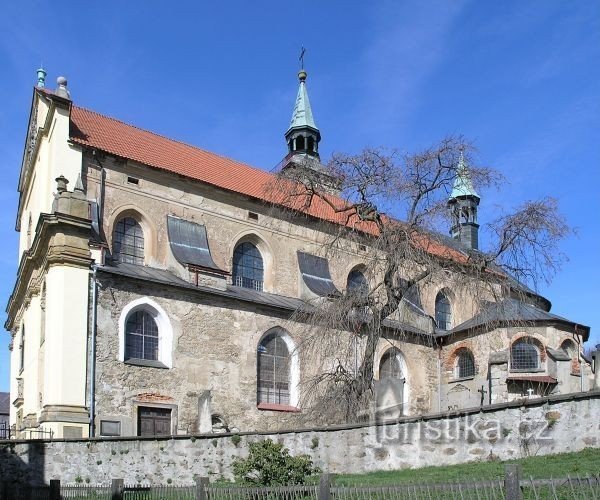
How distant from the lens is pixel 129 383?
1908 centimetres

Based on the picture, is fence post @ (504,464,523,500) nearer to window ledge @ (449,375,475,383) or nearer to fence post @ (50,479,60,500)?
fence post @ (50,479,60,500)

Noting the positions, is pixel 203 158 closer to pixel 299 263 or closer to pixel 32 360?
pixel 299 263

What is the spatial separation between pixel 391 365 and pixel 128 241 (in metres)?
10.5

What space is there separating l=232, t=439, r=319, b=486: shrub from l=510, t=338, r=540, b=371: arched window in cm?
1613

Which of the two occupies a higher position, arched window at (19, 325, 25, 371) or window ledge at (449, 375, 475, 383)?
arched window at (19, 325, 25, 371)

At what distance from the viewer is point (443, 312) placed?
31.6 metres

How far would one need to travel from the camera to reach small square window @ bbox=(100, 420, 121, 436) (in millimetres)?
18328

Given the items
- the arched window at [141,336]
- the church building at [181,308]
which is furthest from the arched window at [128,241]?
the arched window at [141,336]

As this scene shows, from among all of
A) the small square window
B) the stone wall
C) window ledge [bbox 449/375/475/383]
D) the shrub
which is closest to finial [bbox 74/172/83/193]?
the small square window

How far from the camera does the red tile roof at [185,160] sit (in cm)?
2175

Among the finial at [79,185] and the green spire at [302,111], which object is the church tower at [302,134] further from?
the finial at [79,185]

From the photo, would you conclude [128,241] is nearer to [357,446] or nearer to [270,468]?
[357,446]

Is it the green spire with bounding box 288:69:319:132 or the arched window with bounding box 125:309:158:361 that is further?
the green spire with bounding box 288:69:319:132

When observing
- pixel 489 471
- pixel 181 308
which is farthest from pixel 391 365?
pixel 489 471
